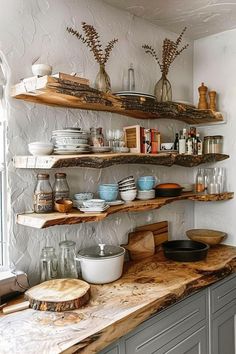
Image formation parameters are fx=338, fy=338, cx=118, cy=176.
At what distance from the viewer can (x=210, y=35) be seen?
279 centimetres

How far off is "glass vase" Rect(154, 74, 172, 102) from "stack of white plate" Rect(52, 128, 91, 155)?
2.75ft

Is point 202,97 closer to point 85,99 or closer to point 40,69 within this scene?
point 85,99

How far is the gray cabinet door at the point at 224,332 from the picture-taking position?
2.09 meters

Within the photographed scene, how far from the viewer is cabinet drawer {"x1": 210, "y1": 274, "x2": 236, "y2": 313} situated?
6.82 feet

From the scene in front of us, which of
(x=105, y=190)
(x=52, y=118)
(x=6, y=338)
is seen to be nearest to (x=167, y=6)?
(x=52, y=118)

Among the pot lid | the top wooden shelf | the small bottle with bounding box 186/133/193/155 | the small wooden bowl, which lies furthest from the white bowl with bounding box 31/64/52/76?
the small bottle with bounding box 186/133/193/155

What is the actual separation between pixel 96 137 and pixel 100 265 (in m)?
0.72

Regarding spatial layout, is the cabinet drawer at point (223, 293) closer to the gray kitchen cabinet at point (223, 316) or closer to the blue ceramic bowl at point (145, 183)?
the gray kitchen cabinet at point (223, 316)

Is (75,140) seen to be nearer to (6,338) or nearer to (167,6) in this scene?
(6,338)

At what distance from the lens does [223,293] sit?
2.18 metres

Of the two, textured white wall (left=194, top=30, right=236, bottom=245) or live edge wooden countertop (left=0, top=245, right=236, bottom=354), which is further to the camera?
textured white wall (left=194, top=30, right=236, bottom=245)

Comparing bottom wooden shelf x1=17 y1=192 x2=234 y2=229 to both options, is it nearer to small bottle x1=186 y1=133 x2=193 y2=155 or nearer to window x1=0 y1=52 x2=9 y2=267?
window x1=0 y1=52 x2=9 y2=267

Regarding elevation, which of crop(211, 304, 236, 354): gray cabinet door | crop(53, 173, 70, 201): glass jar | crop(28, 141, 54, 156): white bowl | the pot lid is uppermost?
crop(28, 141, 54, 156): white bowl

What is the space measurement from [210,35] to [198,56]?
19 cm
